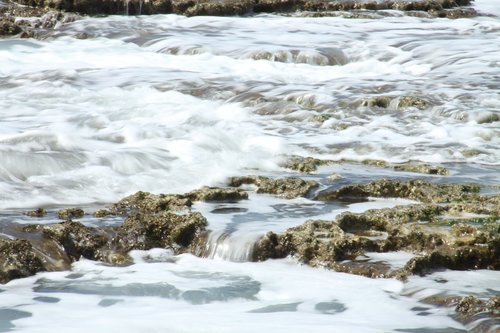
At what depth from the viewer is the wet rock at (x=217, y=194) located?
562 centimetres

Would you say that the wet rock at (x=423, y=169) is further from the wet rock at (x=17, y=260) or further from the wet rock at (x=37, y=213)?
the wet rock at (x=17, y=260)

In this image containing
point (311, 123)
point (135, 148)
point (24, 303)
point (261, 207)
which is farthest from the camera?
point (311, 123)

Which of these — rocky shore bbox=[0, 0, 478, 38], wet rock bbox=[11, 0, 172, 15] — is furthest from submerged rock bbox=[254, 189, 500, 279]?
wet rock bbox=[11, 0, 172, 15]

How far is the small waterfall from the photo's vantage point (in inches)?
183

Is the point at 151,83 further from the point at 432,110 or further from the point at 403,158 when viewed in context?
the point at 403,158

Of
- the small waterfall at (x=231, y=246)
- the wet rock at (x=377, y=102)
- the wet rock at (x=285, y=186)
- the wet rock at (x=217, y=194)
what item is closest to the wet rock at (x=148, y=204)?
the wet rock at (x=217, y=194)

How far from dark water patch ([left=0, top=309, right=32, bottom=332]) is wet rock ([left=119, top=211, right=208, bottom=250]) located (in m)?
1.02

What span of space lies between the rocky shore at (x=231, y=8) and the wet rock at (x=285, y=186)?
1191cm

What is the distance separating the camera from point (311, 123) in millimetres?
8969

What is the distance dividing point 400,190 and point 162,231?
1.71m

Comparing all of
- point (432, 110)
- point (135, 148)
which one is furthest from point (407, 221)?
point (432, 110)

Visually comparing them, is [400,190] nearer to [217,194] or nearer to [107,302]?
[217,194]

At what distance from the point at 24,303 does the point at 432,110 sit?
638 centimetres

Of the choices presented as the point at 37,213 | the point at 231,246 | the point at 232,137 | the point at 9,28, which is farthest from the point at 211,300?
the point at 9,28
